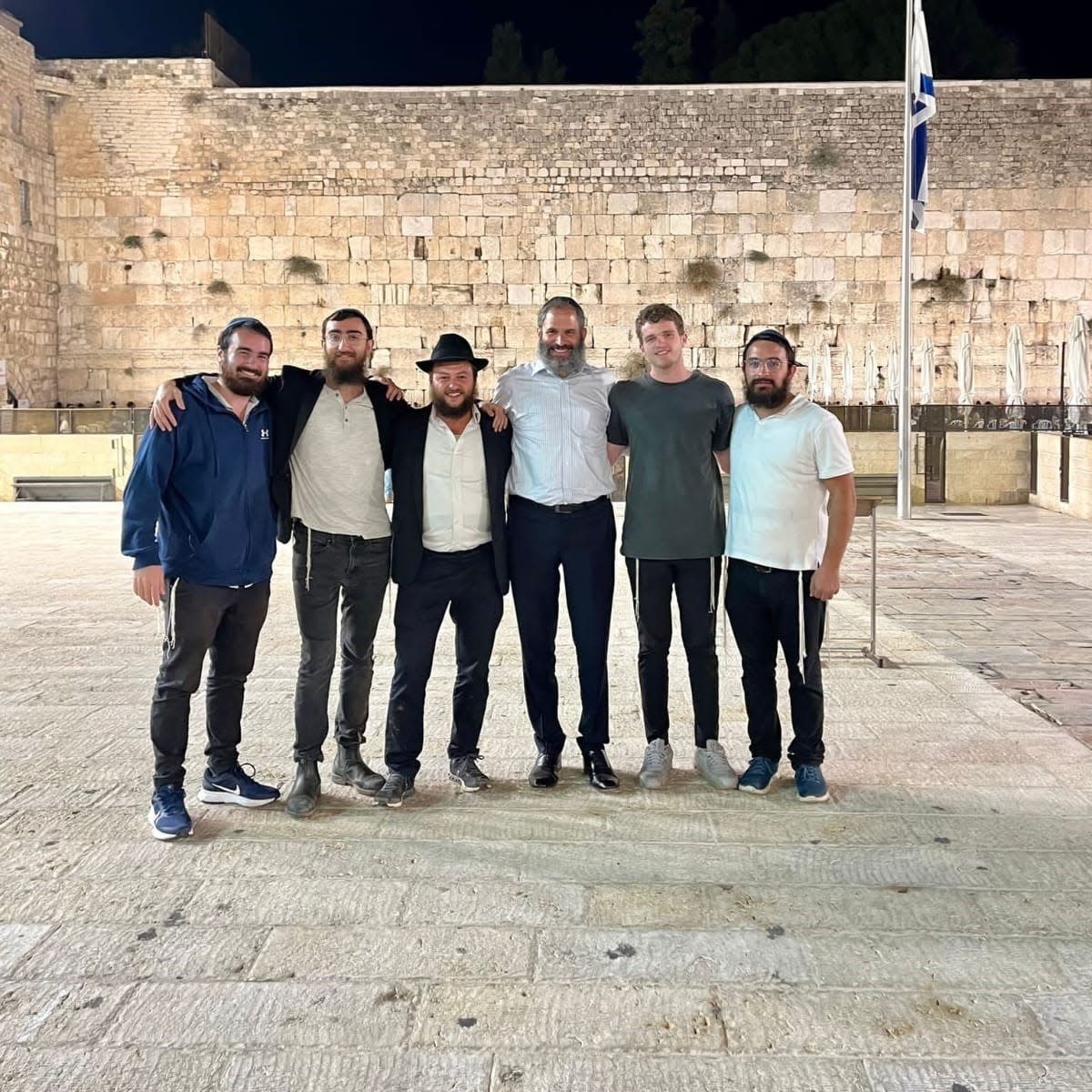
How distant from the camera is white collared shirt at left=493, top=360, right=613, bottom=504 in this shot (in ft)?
11.2

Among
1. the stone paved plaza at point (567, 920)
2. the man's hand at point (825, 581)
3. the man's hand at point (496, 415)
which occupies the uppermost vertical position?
the man's hand at point (496, 415)

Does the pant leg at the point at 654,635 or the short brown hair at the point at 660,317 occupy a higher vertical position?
the short brown hair at the point at 660,317

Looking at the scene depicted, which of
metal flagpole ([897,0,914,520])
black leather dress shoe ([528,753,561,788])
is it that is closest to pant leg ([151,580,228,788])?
black leather dress shoe ([528,753,561,788])

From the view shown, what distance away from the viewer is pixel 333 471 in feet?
10.8

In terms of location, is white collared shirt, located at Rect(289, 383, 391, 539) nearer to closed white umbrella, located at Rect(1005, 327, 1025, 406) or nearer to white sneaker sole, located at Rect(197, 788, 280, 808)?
white sneaker sole, located at Rect(197, 788, 280, 808)

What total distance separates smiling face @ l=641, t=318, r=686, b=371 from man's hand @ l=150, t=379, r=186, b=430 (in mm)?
1372

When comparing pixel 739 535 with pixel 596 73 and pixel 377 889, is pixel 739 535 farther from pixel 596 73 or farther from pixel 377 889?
pixel 596 73

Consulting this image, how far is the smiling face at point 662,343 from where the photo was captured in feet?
11.2

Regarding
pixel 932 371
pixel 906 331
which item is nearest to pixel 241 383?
pixel 906 331

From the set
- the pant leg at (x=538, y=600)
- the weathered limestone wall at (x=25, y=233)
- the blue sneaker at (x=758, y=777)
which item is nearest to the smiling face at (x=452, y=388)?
the pant leg at (x=538, y=600)

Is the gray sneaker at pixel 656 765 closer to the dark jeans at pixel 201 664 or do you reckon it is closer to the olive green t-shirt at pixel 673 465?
the olive green t-shirt at pixel 673 465

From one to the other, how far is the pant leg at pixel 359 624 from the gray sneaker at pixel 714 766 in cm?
105

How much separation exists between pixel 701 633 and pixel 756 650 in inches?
7.0

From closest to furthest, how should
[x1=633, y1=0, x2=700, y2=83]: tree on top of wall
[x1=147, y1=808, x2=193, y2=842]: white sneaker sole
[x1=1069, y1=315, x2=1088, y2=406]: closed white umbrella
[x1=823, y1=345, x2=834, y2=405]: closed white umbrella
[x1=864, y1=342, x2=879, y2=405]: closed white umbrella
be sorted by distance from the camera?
[x1=147, y1=808, x2=193, y2=842]: white sneaker sole → [x1=1069, y1=315, x2=1088, y2=406]: closed white umbrella → [x1=864, y1=342, x2=879, y2=405]: closed white umbrella → [x1=823, y1=345, x2=834, y2=405]: closed white umbrella → [x1=633, y1=0, x2=700, y2=83]: tree on top of wall
